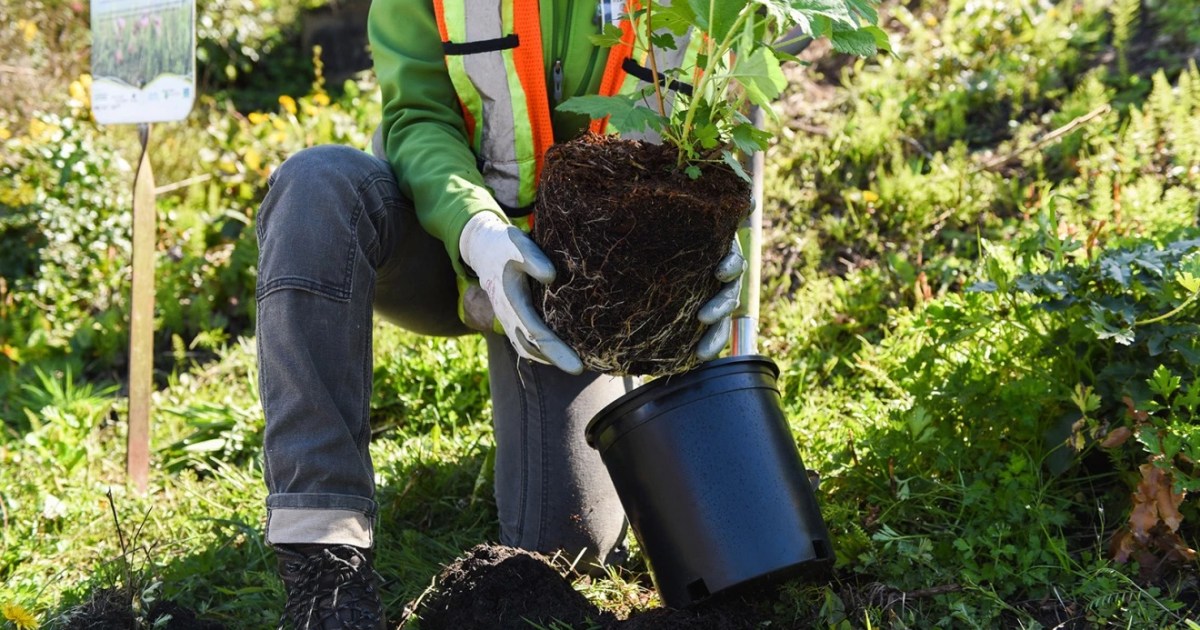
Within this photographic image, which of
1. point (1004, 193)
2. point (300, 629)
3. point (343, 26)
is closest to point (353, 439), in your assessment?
point (300, 629)

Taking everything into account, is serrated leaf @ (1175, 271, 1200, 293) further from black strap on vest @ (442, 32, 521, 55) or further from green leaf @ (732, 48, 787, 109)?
black strap on vest @ (442, 32, 521, 55)

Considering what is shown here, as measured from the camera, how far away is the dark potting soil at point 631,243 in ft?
5.30

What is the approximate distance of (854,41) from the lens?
62.4 inches

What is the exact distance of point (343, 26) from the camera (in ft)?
19.2

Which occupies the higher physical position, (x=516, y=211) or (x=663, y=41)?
(x=663, y=41)

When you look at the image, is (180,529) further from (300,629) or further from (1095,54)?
(1095,54)

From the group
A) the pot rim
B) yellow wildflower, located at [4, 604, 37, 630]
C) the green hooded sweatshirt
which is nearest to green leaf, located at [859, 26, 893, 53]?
the pot rim

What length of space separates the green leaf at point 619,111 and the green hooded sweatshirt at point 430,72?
45cm

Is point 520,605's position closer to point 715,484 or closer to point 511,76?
point 715,484

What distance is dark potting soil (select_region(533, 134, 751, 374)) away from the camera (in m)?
1.61

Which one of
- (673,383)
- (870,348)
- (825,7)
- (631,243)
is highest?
(825,7)

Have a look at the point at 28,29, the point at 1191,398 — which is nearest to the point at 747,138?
the point at 1191,398

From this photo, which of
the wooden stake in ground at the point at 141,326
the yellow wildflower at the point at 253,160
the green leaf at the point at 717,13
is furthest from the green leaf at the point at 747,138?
the yellow wildflower at the point at 253,160

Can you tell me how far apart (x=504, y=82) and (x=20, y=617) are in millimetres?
1274
